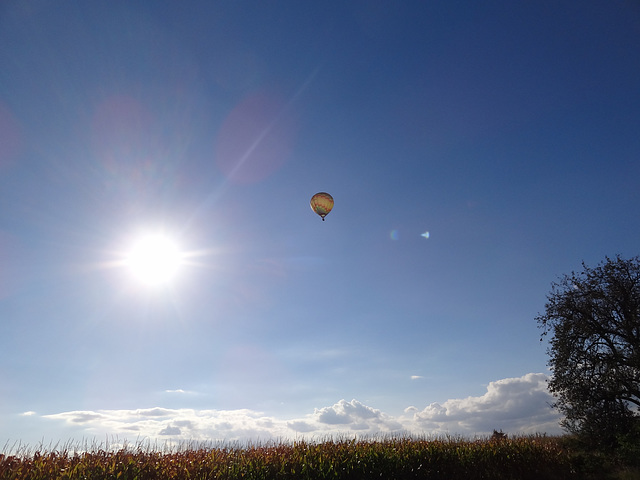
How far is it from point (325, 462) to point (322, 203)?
13857 mm

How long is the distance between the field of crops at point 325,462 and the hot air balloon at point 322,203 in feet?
41.5

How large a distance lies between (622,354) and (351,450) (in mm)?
19136

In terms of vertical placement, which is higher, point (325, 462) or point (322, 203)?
point (322, 203)

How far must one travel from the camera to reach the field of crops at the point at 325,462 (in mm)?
11992

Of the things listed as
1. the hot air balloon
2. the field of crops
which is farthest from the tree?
the hot air balloon

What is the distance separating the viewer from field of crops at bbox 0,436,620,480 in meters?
12.0

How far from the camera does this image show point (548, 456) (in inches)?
937

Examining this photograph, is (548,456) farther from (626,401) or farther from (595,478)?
(626,401)

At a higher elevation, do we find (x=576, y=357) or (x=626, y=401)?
(x=576, y=357)

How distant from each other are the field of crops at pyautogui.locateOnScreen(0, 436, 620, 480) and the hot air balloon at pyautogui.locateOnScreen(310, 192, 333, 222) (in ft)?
41.5

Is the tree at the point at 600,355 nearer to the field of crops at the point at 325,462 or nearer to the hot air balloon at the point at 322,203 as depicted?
the field of crops at the point at 325,462

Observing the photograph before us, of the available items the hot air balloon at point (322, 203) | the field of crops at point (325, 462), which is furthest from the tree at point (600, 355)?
the hot air balloon at point (322, 203)

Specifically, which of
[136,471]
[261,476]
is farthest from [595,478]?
[136,471]

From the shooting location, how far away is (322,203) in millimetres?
23594
